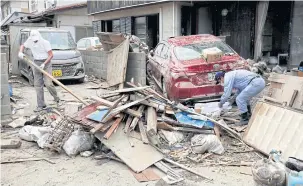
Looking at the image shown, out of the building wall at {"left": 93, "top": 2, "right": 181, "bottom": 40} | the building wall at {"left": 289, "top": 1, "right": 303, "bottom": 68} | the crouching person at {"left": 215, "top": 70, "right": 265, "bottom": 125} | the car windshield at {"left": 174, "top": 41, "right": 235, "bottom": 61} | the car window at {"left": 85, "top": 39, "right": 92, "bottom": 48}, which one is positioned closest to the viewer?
the crouching person at {"left": 215, "top": 70, "right": 265, "bottom": 125}

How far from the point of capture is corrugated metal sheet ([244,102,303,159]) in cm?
443

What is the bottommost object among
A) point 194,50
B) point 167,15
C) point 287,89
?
point 287,89

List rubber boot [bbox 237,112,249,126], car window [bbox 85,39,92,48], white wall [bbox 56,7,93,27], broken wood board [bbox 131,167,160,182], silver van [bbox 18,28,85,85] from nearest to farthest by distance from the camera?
broken wood board [bbox 131,167,160,182], rubber boot [bbox 237,112,249,126], silver van [bbox 18,28,85,85], car window [bbox 85,39,92,48], white wall [bbox 56,7,93,27]

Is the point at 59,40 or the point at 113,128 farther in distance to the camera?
the point at 59,40

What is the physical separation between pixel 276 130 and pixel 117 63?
21.8 feet

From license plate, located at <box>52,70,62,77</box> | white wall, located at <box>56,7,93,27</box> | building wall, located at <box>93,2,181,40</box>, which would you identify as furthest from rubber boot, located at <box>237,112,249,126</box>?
white wall, located at <box>56,7,93,27</box>

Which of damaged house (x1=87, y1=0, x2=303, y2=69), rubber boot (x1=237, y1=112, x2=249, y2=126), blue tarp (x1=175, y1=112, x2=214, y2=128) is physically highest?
damaged house (x1=87, y1=0, x2=303, y2=69)

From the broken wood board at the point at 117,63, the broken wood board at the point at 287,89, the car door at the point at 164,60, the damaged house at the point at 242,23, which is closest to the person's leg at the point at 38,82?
the broken wood board at the point at 117,63

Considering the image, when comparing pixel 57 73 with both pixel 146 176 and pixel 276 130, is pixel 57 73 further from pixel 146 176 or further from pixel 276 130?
pixel 276 130

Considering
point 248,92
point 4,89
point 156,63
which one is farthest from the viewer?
point 156,63

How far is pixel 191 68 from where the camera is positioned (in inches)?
278

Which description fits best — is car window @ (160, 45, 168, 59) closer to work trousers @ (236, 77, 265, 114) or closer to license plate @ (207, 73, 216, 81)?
license plate @ (207, 73, 216, 81)

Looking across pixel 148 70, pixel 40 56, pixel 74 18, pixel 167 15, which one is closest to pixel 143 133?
pixel 40 56

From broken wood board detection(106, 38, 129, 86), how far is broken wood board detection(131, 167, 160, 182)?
5623 mm
